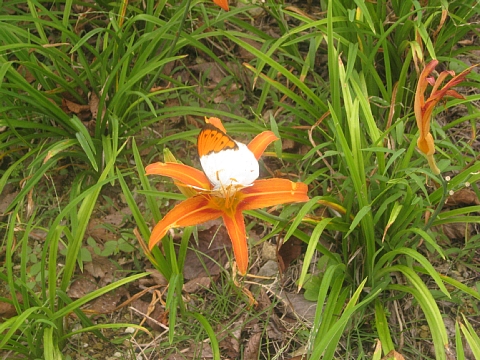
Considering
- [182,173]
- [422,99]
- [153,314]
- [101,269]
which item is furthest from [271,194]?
[101,269]

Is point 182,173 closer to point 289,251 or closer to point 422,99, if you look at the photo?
point 422,99

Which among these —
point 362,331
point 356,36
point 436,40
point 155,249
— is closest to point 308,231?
point 362,331

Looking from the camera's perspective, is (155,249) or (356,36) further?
(356,36)

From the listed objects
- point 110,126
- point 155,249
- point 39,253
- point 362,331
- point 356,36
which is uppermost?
point 356,36

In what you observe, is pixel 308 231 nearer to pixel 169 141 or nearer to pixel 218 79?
pixel 169 141

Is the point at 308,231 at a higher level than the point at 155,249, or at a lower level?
lower
